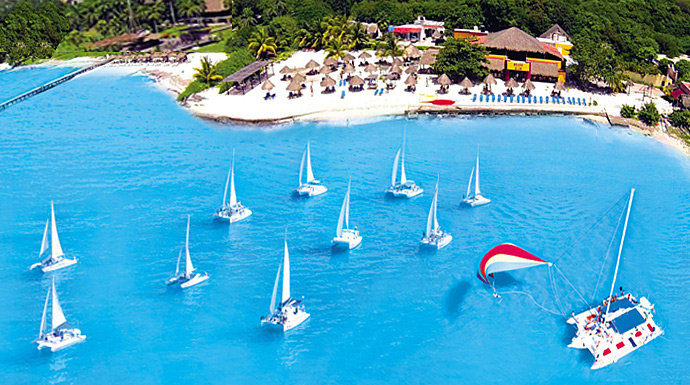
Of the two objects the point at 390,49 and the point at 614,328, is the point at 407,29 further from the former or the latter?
the point at 614,328

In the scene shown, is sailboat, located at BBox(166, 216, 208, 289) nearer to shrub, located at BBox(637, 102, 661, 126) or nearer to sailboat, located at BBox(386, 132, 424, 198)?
sailboat, located at BBox(386, 132, 424, 198)

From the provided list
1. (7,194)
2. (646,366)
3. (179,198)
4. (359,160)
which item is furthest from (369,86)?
(646,366)

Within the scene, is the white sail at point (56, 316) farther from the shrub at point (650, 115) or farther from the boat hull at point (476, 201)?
the shrub at point (650, 115)

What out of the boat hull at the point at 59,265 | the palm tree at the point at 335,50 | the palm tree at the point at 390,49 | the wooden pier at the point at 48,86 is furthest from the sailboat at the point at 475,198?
the wooden pier at the point at 48,86

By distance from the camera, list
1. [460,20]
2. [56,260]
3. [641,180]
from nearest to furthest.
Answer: [56,260] < [641,180] < [460,20]

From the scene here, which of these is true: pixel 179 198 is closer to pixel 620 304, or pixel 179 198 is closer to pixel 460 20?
pixel 620 304

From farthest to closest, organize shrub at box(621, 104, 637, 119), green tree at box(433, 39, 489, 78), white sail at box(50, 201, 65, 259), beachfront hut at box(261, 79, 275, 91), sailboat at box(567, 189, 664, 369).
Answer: green tree at box(433, 39, 489, 78) < beachfront hut at box(261, 79, 275, 91) < shrub at box(621, 104, 637, 119) < white sail at box(50, 201, 65, 259) < sailboat at box(567, 189, 664, 369)

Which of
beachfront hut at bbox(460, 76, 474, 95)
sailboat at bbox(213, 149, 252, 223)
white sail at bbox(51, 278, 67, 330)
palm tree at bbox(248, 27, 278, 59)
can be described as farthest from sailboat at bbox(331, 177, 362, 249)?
palm tree at bbox(248, 27, 278, 59)
